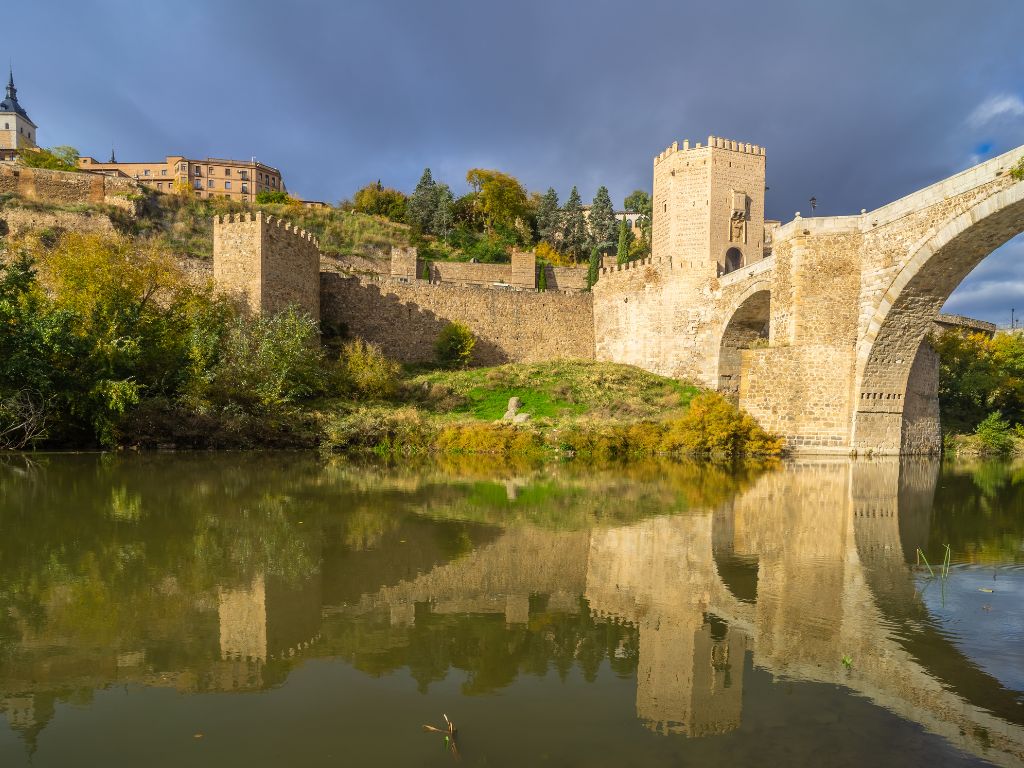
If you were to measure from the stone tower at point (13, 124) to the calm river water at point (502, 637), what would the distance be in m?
81.6

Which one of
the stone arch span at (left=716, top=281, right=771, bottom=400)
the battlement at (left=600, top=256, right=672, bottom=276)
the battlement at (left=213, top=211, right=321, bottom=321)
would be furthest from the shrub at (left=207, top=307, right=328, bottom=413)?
the battlement at (left=600, top=256, right=672, bottom=276)

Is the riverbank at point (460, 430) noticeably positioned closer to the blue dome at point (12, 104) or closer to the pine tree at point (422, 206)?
the pine tree at point (422, 206)

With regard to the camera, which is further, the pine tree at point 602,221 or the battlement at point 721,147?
the pine tree at point 602,221

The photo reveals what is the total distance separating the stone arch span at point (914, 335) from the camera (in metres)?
15.1

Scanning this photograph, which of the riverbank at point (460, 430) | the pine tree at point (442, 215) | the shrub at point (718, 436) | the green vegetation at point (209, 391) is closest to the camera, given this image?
the green vegetation at point (209, 391)

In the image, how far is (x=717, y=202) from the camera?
30.1 metres

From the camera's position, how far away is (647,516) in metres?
8.74

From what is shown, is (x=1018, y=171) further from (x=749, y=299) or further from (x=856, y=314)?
(x=749, y=299)

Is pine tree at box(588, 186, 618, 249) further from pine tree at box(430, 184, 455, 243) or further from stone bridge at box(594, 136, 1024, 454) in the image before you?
stone bridge at box(594, 136, 1024, 454)

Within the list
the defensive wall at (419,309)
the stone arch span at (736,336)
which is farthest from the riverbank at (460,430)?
the stone arch span at (736,336)

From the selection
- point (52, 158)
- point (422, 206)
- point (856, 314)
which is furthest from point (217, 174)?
point (856, 314)

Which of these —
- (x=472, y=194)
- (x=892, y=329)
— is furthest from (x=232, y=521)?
(x=472, y=194)

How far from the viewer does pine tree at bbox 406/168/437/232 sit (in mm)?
48312

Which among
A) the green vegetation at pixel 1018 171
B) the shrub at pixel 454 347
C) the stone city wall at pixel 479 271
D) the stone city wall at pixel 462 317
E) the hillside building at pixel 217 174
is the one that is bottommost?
the shrub at pixel 454 347
